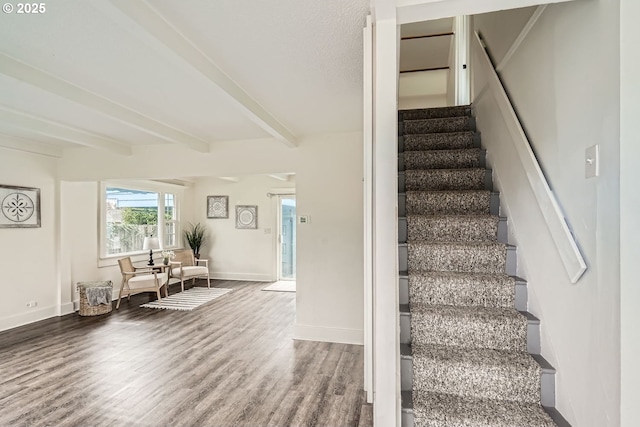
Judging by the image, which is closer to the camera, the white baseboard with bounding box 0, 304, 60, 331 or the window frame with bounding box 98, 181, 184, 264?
the white baseboard with bounding box 0, 304, 60, 331

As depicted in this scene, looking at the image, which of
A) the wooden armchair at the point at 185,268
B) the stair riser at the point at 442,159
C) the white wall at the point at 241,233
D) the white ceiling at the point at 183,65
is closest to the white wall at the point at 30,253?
the white ceiling at the point at 183,65

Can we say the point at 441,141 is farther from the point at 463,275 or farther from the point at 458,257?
the point at 463,275

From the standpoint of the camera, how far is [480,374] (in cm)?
162

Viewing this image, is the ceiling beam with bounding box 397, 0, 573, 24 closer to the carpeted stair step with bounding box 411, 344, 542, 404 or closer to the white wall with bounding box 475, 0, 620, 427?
the white wall with bounding box 475, 0, 620, 427

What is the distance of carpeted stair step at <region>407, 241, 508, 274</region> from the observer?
7.03 feet

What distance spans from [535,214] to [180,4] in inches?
85.8

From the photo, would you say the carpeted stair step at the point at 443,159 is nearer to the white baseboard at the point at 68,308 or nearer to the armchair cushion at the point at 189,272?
the armchair cushion at the point at 189,272

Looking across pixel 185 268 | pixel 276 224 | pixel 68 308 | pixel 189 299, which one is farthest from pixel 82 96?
pixel 276 224

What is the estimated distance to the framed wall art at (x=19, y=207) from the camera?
4031 mm

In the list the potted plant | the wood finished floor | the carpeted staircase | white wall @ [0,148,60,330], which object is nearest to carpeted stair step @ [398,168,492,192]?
the carpeted staircase

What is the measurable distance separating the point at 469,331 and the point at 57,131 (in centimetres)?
450

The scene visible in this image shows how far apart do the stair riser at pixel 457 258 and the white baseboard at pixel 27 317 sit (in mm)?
4964

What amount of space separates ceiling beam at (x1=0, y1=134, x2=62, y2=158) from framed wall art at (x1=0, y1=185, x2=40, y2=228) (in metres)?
0.50

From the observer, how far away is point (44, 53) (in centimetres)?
199
